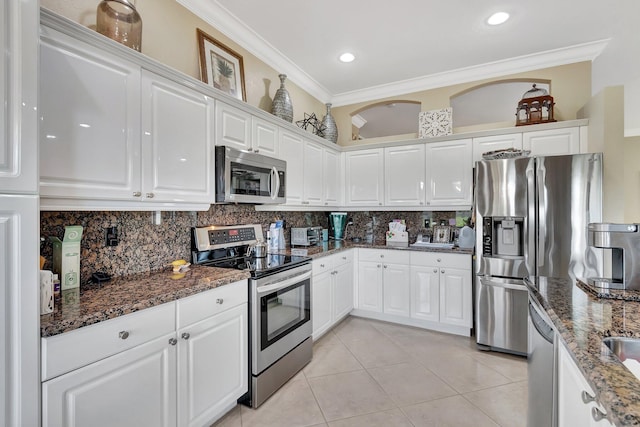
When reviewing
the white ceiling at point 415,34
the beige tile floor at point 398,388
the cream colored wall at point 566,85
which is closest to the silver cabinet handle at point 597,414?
the beige tile floor at point 398,388

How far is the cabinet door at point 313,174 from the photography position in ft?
10.9

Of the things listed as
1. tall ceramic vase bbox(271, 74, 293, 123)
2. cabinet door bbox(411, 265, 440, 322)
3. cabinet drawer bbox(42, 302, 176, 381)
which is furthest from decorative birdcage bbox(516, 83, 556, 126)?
cabinet drawer bbox(42, 302, 176, 381)

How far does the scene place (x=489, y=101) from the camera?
14.4 feet

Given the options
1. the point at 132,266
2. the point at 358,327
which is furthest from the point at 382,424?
the point at 132,266

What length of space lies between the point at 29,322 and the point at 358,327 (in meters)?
2.95

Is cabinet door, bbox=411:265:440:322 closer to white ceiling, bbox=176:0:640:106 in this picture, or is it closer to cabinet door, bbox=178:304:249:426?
cabinet door, bbox=178:304:249:426

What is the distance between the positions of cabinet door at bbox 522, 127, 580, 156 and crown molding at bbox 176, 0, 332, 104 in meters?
2.44

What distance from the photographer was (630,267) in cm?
131

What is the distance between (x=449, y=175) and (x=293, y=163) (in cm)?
178

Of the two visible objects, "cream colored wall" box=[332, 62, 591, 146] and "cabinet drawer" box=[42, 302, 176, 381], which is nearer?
"cabinet drawer" box=[42, 302, 176, 381]

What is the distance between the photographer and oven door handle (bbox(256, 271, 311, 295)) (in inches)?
80.4

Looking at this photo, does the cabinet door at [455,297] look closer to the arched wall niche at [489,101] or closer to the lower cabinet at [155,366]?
the arched wall niche at [489,101]

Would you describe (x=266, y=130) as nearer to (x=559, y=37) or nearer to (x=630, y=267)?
(x=630, y=267)

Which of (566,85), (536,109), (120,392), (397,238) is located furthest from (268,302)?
(566,85)
